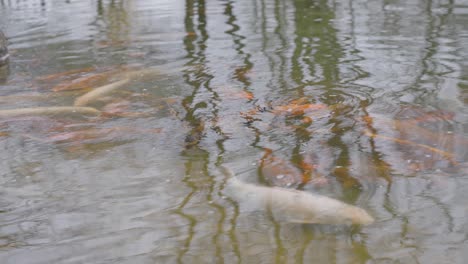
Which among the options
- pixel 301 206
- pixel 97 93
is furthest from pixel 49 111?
pixel 301 206

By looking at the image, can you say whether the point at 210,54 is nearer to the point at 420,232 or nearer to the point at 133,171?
the point at 133,171

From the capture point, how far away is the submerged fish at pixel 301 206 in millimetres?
3816

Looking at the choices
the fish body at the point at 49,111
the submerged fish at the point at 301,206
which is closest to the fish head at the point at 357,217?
the submerged fish at the point at 301,206

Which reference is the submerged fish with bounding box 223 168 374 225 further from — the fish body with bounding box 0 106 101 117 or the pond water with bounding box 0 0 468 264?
the fish body with bounding box 0 106 101 117

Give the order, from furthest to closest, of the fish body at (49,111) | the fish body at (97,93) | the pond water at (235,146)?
1. the fish body at (97,93)
2. the fish body at (49,111)
3. the pond water at (235,146)

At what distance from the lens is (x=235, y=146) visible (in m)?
5.20

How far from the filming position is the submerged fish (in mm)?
3816

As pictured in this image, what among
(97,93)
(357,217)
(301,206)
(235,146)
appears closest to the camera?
(357,217)

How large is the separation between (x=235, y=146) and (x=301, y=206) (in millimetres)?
1382

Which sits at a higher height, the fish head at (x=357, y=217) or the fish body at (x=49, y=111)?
the fish body at (x=49, y=111)

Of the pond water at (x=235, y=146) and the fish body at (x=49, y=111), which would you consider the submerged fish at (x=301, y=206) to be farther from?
the fish body at (x=49, y=111)

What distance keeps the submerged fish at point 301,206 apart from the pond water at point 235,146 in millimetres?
52

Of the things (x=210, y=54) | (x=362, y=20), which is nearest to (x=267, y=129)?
(x=210, y=54)

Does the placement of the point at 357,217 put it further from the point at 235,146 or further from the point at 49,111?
the point at 49,111
